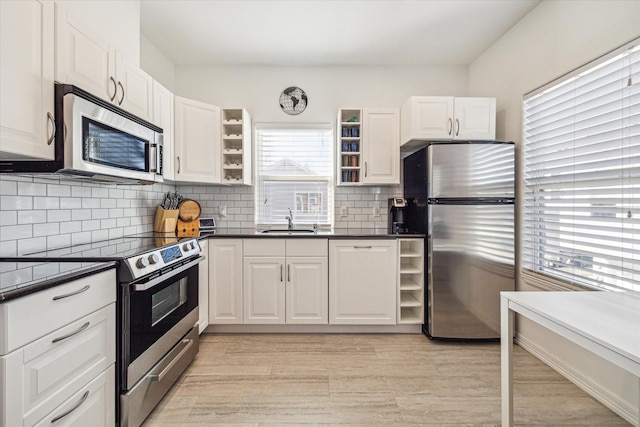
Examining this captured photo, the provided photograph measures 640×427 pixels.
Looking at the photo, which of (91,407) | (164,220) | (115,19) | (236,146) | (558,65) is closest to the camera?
(91,407)

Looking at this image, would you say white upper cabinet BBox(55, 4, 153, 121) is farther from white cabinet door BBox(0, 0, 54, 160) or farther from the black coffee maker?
the black coffee maker

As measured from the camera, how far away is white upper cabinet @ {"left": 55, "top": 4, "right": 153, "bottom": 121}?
155 cm

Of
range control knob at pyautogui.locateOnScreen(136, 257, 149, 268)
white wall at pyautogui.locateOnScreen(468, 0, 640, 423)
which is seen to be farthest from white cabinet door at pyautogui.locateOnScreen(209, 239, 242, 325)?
white wall at pyautogui.locateOnScreen(468, 0, 640, 423)

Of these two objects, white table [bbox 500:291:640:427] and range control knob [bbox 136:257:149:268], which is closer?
white table [bbox 500:291:640:427]

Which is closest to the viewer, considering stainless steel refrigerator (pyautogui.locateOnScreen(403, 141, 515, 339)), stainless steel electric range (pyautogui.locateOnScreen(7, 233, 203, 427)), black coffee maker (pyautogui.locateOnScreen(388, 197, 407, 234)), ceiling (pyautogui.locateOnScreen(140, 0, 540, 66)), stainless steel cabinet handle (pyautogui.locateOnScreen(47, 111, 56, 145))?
stainless steel cabinet handle (pyautogui.locateOnScreen(47, 111, 56, 145))

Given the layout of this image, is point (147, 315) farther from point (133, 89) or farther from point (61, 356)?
point (133, 89)

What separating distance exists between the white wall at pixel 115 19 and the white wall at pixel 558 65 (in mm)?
3157

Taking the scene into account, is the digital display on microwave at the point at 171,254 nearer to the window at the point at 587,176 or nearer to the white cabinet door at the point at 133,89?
the white cabinet door at the point at 133,89

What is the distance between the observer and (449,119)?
9.80ft

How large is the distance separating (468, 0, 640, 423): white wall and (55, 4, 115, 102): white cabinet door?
3084mm

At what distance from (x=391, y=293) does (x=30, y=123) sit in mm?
2750

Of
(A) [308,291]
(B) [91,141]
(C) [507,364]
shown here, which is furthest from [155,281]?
(C) [507,364]

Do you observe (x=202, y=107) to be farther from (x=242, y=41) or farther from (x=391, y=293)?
(x=391, y=293)

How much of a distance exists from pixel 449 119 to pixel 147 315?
2.93 m
